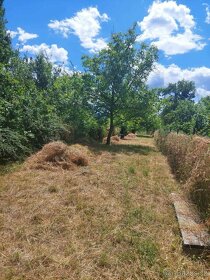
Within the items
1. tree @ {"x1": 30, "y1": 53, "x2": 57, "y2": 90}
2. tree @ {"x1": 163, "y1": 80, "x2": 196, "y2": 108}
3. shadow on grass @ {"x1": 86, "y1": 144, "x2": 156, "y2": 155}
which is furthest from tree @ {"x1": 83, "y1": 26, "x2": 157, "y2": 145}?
tree @ {"x1": 163, "y1": 80, "x2": 196, "y2": 108}

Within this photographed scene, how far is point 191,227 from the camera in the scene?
411 centimetres

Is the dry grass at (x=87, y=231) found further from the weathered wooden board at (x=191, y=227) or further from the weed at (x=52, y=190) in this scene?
the weathered wooden board at (x=191, y=227)

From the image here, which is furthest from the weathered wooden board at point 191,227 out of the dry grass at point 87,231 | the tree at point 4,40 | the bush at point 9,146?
the tree at point 4,40

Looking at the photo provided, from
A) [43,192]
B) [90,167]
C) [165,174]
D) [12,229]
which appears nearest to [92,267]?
[12,229]

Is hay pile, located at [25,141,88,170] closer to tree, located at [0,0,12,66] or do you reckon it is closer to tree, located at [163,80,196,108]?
tree, located at [0,0,12,66]

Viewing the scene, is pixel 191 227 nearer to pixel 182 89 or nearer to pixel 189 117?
pixel 189 117

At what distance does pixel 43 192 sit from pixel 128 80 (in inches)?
471

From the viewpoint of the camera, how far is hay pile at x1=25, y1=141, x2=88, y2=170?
24.6ft

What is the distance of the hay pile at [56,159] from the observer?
750cm

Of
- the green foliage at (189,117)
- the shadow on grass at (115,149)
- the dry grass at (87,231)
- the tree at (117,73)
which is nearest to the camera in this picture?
the dry grass at (87,231)

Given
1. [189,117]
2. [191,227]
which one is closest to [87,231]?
[191,227]

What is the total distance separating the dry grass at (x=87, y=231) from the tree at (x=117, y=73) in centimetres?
1014

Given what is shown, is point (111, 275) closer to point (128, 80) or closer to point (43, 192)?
point (43, 192)

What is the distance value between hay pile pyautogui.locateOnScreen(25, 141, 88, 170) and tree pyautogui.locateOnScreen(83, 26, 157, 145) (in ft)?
27.1
